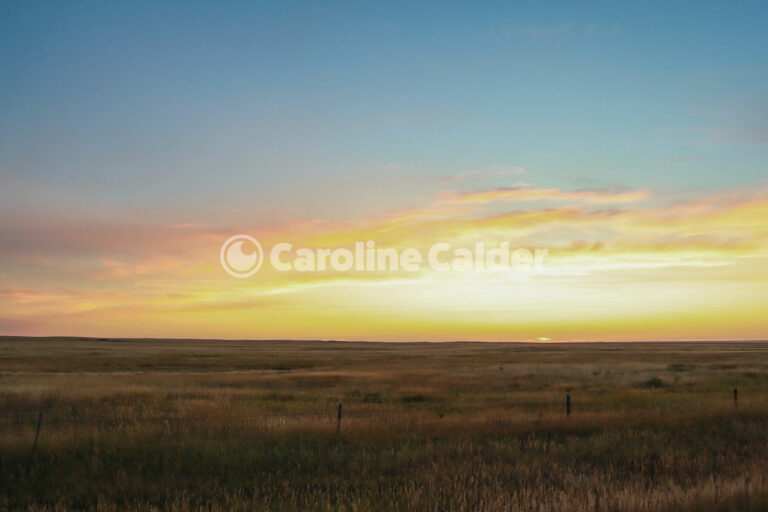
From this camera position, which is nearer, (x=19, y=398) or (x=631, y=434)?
(x=631, y=434)

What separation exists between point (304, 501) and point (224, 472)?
2774 millimetres

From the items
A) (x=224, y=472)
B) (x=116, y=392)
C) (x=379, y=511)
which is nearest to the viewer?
(x=379, y=511)

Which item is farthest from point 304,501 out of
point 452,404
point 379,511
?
point 452,404

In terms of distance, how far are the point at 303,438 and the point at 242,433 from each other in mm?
1826

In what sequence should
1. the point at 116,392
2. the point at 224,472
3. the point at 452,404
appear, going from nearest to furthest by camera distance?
the point at 224,472, the point at 452,404, the point at 116,392

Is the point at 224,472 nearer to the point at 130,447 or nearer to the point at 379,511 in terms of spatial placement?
the point at 130,447

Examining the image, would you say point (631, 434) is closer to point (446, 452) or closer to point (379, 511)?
point (446, 452)

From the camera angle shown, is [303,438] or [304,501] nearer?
[304,501]

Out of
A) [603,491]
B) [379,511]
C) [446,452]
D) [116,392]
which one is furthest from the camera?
[116,392]

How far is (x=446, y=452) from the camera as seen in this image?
1281 cm

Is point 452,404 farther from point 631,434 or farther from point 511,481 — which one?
point 511,481

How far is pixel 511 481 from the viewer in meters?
10.7

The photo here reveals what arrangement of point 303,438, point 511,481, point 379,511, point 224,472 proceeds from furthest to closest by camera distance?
1. point 303,438
2. point 224,472
3. point 511,481
4. point 379,511

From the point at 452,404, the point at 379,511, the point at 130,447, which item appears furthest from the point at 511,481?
the point at 452,404
